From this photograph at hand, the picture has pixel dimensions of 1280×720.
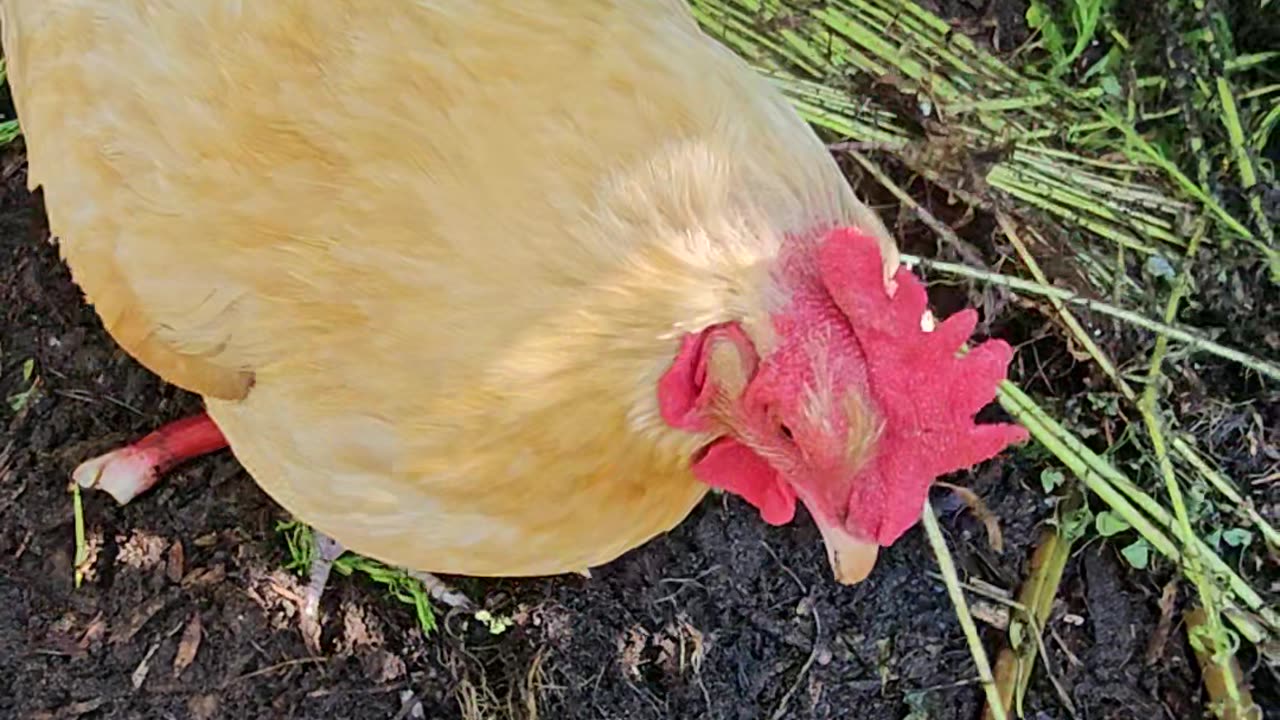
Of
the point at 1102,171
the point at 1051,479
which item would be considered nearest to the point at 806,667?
the point at 1051,479

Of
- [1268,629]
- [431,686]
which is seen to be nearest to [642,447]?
[431,686]

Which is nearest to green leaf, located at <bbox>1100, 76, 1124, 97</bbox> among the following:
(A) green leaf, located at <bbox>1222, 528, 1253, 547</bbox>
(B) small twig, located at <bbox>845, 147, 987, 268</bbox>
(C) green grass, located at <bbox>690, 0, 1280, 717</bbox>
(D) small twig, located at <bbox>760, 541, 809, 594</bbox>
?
(C) green grass, located at <bbox>690, 0, 1280, 717</bbox>

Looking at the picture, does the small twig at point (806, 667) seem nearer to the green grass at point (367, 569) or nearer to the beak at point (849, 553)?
the green grass at point (367, 569)

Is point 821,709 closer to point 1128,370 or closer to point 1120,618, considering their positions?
point 1120,618

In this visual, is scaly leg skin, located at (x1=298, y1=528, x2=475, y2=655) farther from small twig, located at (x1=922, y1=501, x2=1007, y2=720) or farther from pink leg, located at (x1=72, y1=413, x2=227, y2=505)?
small twig, located at (x1=922, y1=501, x2=1007, y2=720)

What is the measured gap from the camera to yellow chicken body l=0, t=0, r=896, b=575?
1.48 meters

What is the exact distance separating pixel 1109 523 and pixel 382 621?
57.4 inches

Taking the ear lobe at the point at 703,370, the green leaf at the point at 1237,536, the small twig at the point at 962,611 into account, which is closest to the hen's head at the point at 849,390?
the ear lobe at the point at 703,370

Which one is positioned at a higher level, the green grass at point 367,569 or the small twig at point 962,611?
the small twig at point 962,611

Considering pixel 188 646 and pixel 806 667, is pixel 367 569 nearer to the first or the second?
Answer: pixel 188 646

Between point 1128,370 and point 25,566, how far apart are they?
7.25 ft

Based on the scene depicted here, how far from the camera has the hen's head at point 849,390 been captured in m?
1.41

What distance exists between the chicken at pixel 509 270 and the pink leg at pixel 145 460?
2.44ft

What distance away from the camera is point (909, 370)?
4.66 feet
